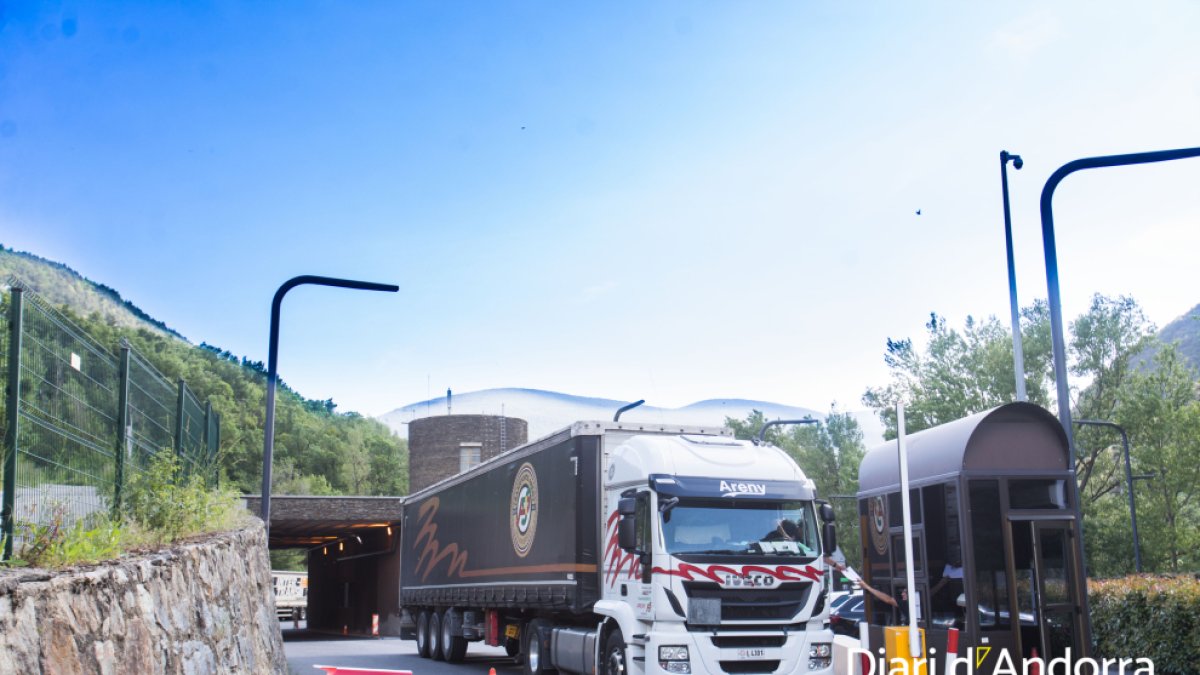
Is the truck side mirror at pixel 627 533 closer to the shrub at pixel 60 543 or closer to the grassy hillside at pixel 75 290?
the shrub at pixel 60 543

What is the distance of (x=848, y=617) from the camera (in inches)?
837

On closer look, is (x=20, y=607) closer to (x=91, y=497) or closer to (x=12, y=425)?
(x=12, y=425)

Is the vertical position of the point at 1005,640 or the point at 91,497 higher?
the point at 91,497

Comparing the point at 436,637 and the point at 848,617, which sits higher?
the point at 848,617

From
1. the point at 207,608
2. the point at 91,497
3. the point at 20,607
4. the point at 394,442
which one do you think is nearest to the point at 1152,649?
the point at 207,608

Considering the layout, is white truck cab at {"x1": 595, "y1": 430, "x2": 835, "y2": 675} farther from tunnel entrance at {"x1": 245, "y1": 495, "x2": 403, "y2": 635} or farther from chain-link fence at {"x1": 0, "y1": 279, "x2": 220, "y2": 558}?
tunnel entrance at {"x1": 245, "y1": 495, "x2": 403, "y2": 635}

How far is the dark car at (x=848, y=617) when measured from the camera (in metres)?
20.8

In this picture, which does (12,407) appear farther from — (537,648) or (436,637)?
(436,637)

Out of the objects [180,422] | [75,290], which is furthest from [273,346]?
[75,290]

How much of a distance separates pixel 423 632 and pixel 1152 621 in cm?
1622

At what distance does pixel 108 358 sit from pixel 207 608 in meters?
2.51

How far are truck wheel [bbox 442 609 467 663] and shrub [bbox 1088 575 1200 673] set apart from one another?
42.4ft

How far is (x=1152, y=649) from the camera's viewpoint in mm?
17797

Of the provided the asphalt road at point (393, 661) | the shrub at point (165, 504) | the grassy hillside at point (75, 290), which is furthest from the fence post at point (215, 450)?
the grassy hillside at point (75, 290)
